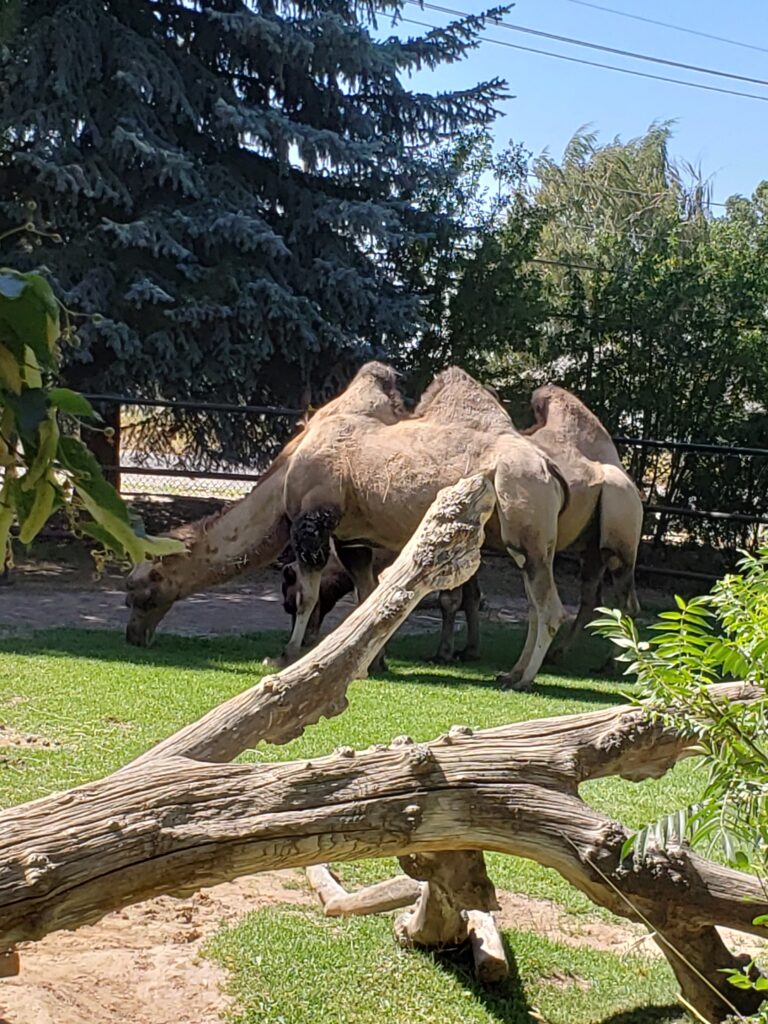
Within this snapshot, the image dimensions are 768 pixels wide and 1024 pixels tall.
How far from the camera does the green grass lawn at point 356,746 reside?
3.53m

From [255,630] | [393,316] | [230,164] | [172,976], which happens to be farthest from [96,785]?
[230,164]

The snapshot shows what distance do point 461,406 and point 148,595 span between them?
286 cm

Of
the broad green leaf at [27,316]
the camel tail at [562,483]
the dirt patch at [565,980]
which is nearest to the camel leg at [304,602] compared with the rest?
the camel tail at [562,483]

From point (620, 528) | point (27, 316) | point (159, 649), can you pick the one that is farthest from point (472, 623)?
point (27, 316)

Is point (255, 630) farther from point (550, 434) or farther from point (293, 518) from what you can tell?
point (550, 434)

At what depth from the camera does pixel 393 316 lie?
13211 millimetres

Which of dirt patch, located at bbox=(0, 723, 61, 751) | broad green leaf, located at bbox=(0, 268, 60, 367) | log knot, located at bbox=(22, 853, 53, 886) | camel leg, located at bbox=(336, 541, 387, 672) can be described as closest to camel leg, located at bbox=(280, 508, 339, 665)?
camel leg, located at bbox=(336, 541, 387, 672)

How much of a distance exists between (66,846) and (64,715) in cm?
430

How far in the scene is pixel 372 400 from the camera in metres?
9.34

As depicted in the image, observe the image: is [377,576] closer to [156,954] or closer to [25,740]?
[25,740]

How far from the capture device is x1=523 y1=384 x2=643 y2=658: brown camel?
9.09 meters

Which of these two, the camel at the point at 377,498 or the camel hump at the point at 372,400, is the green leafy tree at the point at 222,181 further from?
the camel at the point at 377,498

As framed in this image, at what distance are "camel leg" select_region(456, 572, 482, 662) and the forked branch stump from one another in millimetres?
5992

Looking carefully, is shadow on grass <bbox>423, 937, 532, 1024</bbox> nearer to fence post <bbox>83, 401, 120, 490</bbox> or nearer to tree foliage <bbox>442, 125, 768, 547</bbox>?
fence post <bbox>83, 401, 120, 490</bbox>
